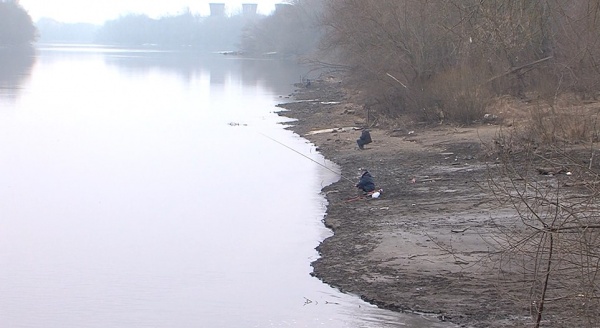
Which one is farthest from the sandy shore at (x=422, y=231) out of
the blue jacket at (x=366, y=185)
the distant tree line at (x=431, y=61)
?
the distant tree line at (x=431, y=61)

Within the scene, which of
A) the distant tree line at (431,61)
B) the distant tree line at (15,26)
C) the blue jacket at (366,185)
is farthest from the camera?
the distant tree line at (15,26)

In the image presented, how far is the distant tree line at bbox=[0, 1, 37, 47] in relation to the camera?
414 feet

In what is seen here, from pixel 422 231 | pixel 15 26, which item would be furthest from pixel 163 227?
pixel 15 26

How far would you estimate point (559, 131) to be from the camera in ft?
57.2

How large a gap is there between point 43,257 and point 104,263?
0.95 metres

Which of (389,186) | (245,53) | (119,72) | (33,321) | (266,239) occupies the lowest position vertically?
(33,321)

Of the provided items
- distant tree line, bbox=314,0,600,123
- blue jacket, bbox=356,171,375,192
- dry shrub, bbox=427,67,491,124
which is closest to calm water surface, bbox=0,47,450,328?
blue jacket, bbox=356,171,375,192

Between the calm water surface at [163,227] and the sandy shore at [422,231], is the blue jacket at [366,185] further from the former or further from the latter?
the calm water surface at [163,227]

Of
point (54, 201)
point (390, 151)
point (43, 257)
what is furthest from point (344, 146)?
point (43, 257)

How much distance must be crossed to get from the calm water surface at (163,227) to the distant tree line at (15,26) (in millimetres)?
99589

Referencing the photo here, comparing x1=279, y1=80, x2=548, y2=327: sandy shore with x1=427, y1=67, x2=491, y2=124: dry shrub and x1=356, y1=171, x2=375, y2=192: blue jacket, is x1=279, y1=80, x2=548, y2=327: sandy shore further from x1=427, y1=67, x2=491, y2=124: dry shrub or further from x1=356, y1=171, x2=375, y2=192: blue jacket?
x1=427, y1=67, x2=491, y2=124: dry shrub

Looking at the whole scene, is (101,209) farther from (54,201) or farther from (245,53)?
(245,53)

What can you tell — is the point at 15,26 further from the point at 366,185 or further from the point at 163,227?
the point at 366,185

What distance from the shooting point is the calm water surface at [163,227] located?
34.0 feet
